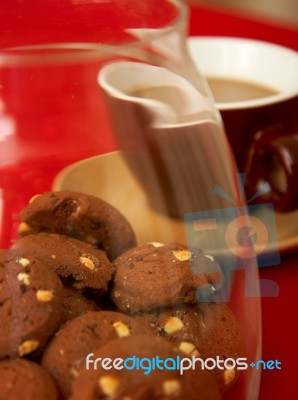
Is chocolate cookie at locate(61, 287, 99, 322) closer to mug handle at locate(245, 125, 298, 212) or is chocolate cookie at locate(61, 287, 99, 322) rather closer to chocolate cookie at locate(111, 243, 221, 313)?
chocolate cookie at locate(111, 243, 221, 313)

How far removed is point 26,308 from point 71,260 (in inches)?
1.9

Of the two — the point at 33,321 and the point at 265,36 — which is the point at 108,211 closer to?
the point at 33,321

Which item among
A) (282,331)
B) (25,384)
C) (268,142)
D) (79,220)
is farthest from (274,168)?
(25,384)

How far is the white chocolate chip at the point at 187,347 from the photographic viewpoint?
349mm

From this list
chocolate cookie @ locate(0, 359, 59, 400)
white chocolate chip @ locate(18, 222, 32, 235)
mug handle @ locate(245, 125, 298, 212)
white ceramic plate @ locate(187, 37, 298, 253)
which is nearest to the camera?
chocolate cookie @ locate(0, 359, 59, 400)

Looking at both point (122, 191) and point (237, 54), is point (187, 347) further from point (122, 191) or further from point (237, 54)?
point (237, 54)

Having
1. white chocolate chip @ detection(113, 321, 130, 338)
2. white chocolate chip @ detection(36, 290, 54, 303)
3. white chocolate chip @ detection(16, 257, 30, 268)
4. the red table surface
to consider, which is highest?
white chocolate chip @ detection(16, 257, 30, 268)

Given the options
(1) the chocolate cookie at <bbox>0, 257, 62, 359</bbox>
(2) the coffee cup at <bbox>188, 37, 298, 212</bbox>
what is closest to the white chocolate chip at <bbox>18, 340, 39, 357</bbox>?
(1) the chocolate cookie at <bbox>0, 257, 62, 359</bbox>

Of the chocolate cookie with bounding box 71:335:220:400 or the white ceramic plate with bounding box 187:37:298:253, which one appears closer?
the chocolate cookie with bounding box 71:335:220:400

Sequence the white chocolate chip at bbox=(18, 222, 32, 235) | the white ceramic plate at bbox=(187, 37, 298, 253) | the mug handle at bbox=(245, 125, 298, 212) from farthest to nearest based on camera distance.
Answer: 1. the white ceramic plate at bbox=(187, 37, 298, 253)
2. the mug handle at bbox=(245, 125, 298, 212)
3. the white chocolate chip at bbox=(18, 222, 32, 235)

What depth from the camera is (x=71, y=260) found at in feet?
1.20

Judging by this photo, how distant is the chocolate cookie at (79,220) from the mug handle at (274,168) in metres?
0.24

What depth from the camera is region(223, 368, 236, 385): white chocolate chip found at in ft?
1.21

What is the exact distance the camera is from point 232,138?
2.11 feet
